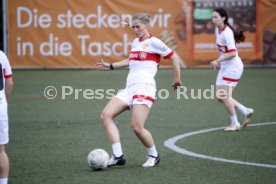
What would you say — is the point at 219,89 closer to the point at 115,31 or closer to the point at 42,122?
the point at 42,122

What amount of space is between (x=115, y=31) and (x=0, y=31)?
5145 mm

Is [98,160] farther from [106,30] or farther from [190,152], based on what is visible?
[106,30]

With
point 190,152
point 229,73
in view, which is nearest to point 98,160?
point 190,152

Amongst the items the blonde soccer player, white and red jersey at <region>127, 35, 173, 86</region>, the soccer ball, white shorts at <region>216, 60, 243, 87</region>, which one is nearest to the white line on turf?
white shorts at <region>216, 60, 243, 87</region>

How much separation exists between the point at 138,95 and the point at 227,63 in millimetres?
4394

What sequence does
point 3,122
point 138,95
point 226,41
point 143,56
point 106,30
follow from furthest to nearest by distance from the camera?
point 106,30, point 226,41, point 143,56, point 138,95, point 3,122

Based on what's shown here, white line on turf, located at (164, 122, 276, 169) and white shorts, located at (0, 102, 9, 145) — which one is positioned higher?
white shorts, located at (0, 102, 9, 145)

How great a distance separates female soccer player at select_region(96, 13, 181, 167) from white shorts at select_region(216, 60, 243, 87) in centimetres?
397

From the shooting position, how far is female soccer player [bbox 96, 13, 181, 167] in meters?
9.87

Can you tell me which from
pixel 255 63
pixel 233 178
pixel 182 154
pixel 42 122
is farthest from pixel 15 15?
pixel 233 178

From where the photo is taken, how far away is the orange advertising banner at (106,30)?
26.8 meters

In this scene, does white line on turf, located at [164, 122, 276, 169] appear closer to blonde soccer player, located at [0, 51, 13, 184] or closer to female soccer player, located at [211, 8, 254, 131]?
female soccer player, located at [211, 8, 254, 131]

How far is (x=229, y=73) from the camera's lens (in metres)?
13.9

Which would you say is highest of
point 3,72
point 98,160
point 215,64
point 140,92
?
point 3,72
